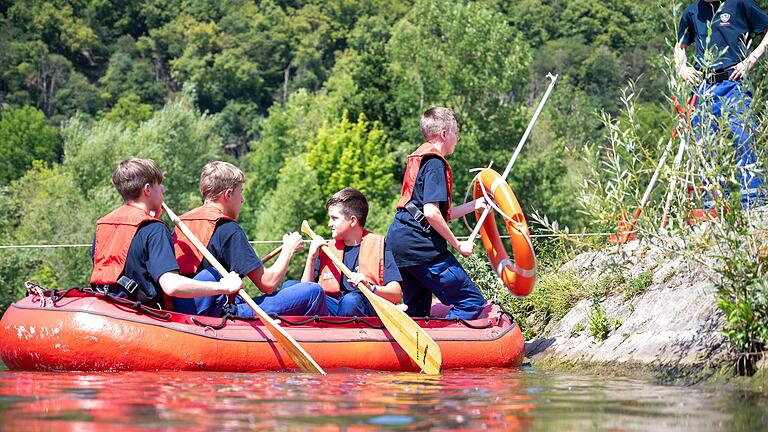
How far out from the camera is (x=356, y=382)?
763cm

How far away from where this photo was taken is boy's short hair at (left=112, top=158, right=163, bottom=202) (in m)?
8.08

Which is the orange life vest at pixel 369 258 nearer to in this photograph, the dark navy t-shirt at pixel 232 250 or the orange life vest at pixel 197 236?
the dark navy t-shirt at pixel 232 250

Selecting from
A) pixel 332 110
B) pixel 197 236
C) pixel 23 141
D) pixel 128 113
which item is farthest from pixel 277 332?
pixel 128 113

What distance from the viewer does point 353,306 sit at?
916cm

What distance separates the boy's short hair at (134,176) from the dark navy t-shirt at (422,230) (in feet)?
6.57

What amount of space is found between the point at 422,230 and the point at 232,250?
157 cm

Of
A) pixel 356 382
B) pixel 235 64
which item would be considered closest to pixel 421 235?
pixel 356 382

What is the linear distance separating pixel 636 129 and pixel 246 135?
333ft

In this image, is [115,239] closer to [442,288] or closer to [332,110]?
[442,288]

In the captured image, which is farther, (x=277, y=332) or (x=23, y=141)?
(x=23, y=141)

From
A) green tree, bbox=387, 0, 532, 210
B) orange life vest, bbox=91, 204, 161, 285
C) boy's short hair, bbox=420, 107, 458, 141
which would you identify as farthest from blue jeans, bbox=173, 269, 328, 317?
green tree, bbox=387, 0, 532, 210

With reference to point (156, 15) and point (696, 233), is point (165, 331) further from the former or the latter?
point (156, 15)

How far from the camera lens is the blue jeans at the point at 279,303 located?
8609 mm

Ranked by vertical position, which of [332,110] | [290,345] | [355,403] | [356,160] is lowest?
[356,160]
